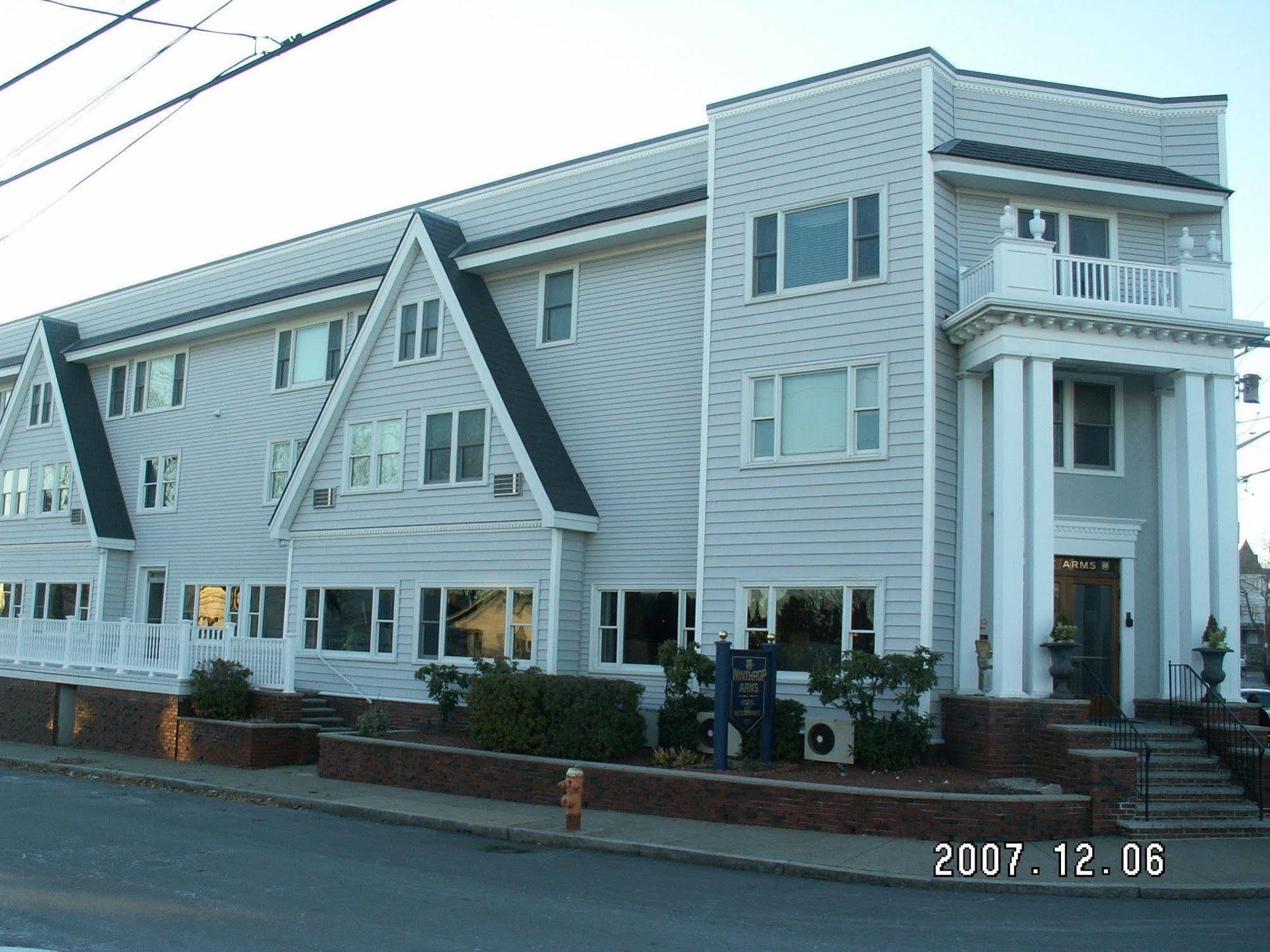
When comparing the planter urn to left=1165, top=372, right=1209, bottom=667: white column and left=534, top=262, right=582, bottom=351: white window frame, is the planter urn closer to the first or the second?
left=1165, top=372, right=1209, bottom=667: white column

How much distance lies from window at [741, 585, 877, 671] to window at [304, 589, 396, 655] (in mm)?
8044

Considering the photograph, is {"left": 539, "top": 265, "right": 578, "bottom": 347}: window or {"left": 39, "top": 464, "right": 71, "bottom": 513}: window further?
{"left": 39, "top": 464, "right": 71, "bottom": 513}: window

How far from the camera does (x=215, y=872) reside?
1168cm

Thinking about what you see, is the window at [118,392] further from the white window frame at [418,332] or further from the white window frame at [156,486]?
the white window frame at [418,332]

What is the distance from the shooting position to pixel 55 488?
32656 millimetres

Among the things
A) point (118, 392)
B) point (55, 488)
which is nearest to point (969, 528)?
point (118, 392)

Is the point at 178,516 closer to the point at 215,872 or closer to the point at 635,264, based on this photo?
the point at 635,264

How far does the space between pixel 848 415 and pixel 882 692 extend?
4.24 meters

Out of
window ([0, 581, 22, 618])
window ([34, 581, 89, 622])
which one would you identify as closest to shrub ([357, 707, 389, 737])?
window ([34, 581, 89, 622])

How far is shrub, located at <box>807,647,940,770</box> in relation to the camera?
16.0 metres

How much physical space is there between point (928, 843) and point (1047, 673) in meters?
4.25

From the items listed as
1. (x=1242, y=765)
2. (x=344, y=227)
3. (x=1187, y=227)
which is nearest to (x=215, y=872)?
(x=1242, y=765)

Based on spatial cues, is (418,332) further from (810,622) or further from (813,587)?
(810,622)

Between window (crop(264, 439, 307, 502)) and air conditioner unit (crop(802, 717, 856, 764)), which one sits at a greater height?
window (crop(264, 439, 307, 502))
